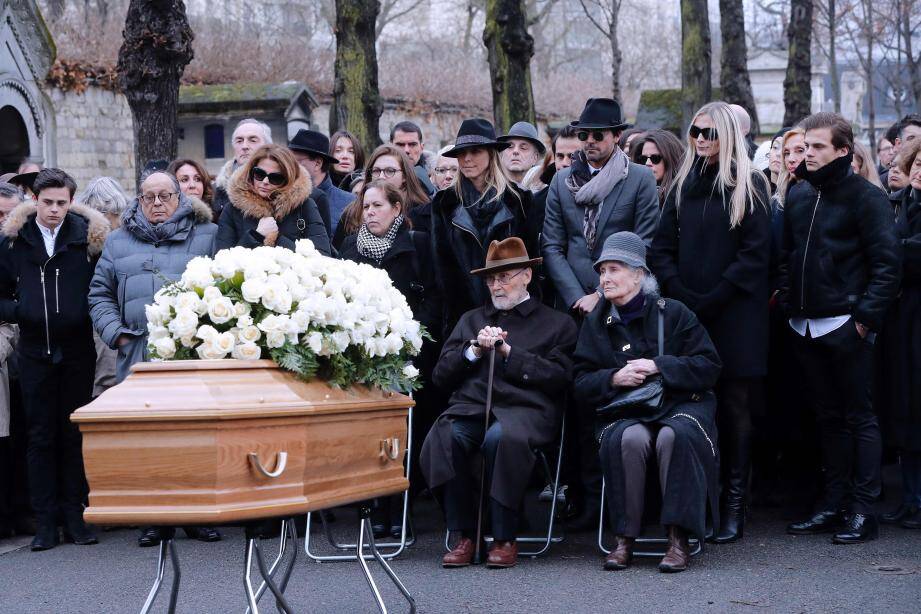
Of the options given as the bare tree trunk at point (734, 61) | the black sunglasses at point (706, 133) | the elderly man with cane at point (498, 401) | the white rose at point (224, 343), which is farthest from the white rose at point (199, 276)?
the bare tree trunk at point (734, 61)

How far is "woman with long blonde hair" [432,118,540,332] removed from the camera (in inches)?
333

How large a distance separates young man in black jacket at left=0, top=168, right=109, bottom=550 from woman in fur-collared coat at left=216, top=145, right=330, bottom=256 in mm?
1098

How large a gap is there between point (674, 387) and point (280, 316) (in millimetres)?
3041

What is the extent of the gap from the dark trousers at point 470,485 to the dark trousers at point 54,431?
277cm

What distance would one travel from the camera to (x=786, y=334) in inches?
342

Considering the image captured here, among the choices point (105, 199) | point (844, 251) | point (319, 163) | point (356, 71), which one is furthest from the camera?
point (356, 71)

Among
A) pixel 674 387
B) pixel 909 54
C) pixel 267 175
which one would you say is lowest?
pixel 674 387

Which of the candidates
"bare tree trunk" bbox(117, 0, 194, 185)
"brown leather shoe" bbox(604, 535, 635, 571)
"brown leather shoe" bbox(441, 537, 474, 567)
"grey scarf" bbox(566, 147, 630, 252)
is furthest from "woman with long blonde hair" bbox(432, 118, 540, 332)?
"bare tree trunk" bbox(117, 0, 194, 185)

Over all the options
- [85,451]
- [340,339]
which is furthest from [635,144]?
[85,451]

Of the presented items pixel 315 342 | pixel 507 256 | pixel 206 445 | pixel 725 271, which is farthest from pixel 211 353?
pixel 725 271

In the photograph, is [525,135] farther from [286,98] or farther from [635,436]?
[286,98]

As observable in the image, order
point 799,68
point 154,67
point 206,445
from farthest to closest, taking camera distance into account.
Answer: point 799,68 → point 154,67 → point 206,445

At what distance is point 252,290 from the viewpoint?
17.0 ft

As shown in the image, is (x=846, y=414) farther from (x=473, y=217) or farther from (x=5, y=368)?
(x=5, y=368)
